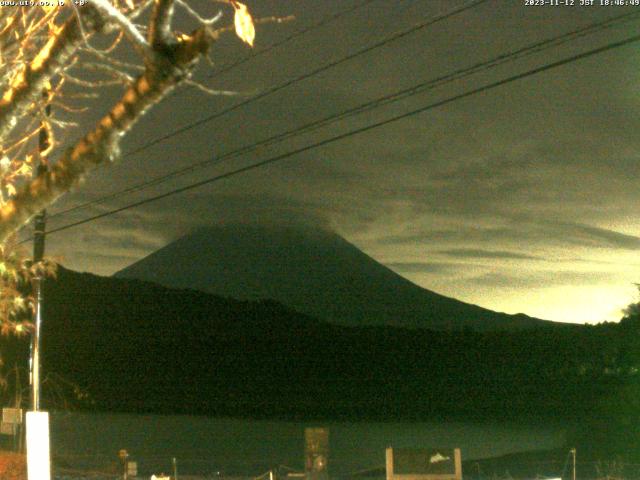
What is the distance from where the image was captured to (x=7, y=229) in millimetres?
6633

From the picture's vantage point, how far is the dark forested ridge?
76375mm

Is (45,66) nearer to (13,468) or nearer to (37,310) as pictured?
(37,310)

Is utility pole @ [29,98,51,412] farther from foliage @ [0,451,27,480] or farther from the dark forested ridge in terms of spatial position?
the dark forested ridge

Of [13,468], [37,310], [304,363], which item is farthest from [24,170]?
[304,363]

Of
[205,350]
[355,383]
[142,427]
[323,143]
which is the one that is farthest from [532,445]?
[205,350]

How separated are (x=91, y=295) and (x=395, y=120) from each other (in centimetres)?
11197

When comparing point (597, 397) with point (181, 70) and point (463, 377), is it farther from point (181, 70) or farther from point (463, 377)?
point (181, 70)

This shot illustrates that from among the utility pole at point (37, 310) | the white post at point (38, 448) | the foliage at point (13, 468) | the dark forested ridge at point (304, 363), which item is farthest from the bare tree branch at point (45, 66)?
the dark forested ridge at point (304, 363)

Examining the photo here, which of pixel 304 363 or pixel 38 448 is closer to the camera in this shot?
pixel 38 448

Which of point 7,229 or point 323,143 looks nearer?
point 7,229

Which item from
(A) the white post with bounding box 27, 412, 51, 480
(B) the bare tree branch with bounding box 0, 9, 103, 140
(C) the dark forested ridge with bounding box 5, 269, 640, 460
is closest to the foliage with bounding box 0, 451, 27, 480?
(A) the white post with bounding box 27, 412, 51, 480

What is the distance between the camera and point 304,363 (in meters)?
146

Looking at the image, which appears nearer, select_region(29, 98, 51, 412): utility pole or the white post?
the white post

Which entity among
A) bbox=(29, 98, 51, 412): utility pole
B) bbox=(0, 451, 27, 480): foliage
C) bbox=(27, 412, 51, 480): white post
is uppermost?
bbox=(29, 98, 51, 412): utility pole
